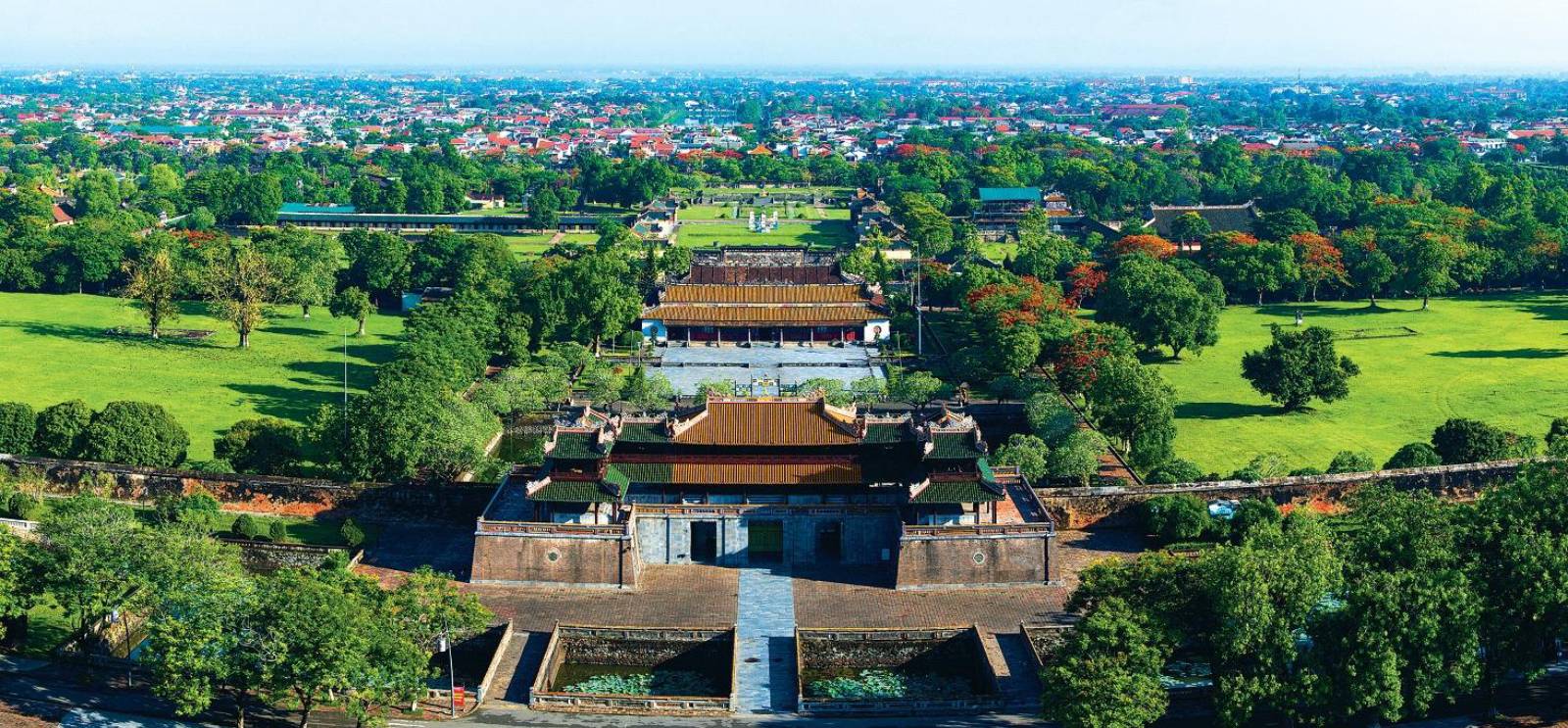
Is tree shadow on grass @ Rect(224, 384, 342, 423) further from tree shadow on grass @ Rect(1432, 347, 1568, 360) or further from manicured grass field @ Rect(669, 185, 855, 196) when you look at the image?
manicured grass field @ Rect(669, 185, 855, 196)

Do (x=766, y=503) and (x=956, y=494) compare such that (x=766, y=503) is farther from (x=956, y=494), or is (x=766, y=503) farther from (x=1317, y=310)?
(x=1317, y=310)

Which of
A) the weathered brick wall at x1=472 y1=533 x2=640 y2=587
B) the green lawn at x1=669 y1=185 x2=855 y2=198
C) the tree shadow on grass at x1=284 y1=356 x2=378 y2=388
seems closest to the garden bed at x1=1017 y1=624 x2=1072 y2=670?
the weathered brick wall at x1=472 y1=533 x2=640 y2=587

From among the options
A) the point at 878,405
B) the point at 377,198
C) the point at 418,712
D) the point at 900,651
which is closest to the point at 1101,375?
the point at 878,405

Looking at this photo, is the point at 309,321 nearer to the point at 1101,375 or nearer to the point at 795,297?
the point at 795,297

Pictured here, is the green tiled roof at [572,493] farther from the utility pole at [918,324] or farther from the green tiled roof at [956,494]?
the utility pole at [918,324]

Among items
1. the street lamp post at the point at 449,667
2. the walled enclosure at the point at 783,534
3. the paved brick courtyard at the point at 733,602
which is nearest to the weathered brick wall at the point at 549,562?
the paved brick courtyard at the point at 733,602

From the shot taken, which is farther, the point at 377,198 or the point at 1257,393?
the point at 377,198
